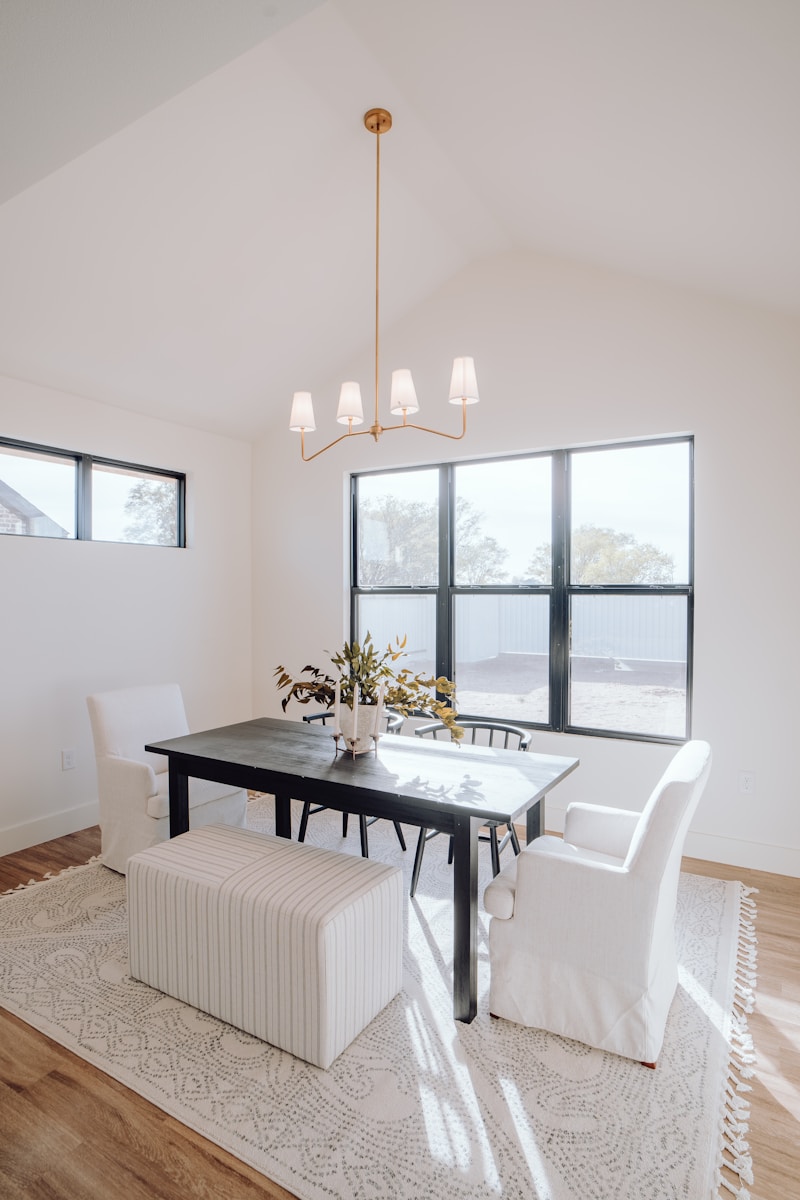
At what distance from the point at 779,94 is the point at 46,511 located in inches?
149

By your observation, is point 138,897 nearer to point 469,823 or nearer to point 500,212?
point 469,823

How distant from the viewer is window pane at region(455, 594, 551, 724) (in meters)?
4.06

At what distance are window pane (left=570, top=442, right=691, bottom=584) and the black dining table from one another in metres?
1.50

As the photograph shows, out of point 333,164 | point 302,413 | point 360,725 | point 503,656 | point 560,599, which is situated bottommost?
point 360,725

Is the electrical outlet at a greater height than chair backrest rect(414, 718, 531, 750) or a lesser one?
lesser

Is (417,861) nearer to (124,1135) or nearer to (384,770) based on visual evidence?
(384,770)

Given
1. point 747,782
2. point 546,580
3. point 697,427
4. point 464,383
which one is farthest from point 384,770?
point 697,427

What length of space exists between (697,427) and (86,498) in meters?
3.53

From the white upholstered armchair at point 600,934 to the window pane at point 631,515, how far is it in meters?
1.69

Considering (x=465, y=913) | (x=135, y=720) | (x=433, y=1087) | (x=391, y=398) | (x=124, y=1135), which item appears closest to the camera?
(x=124, y=1135)

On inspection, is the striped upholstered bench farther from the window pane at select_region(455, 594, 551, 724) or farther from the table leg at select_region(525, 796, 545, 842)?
the window pane at select_region(455, 594, 551, 724)

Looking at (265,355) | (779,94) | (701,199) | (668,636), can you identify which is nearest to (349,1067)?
(668,636)

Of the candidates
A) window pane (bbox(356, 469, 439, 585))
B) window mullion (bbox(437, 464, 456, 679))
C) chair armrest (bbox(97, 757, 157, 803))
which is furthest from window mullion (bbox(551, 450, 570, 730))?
chair armrest (bbox(97, 757, 157, 803))

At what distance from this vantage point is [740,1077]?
6.38ft
